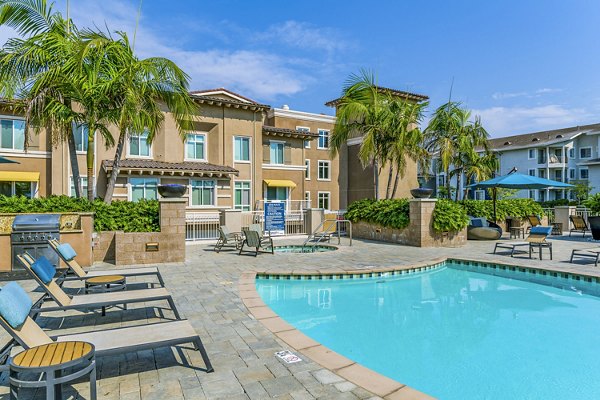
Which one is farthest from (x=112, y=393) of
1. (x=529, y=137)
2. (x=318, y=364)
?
(x=529, y=137)

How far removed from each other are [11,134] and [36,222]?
50.7ft

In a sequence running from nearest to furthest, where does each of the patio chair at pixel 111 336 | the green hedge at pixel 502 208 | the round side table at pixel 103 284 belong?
the patio chair at pixel 111 336 → the round side table at pixel 103 284 → the green hedge at pixel 502 208

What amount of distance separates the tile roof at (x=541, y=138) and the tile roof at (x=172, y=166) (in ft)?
138

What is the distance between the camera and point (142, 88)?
37.6 feet

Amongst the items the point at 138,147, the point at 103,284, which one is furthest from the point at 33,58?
the point at 138,147

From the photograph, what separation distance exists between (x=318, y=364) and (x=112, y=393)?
2065 mm

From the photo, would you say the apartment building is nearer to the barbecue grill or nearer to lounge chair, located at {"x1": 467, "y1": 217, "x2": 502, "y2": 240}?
lounge chair, located at {"x1": 467, "y1": 217, "x2": 502, "y2": 240}

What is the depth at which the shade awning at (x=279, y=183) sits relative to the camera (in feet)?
93.1

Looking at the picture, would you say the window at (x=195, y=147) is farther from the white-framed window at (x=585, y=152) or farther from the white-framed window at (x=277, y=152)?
the white-framed window at (x=585, y=152)

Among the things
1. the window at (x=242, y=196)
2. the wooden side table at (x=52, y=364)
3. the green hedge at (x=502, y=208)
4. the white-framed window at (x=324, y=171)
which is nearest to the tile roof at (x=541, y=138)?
the white-framed window at (x=324, y=171)

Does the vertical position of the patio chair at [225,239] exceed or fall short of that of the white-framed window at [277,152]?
it falls short

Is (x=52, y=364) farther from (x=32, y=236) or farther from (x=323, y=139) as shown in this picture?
(x=323, y=139)

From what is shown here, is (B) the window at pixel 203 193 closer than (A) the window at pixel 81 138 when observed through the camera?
No

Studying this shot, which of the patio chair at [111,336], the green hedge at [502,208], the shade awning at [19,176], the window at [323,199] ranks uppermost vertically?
the shade awning at [19,176]
